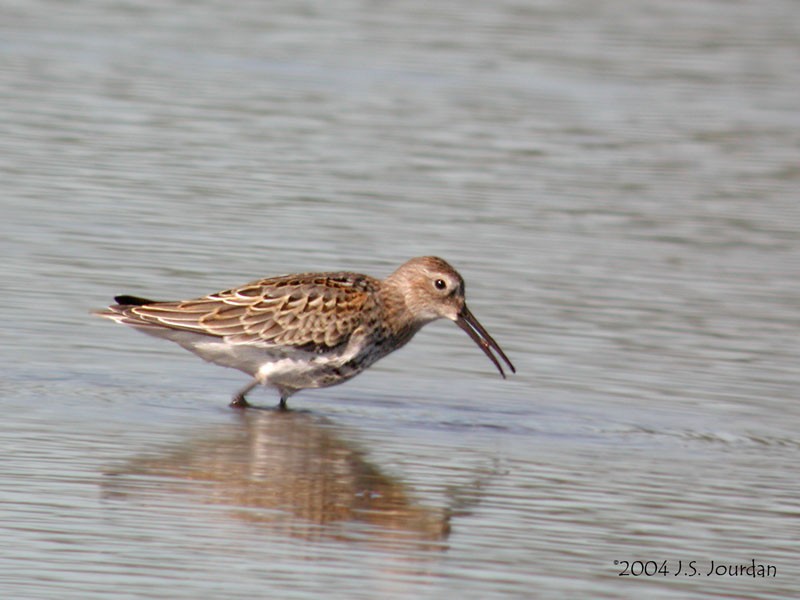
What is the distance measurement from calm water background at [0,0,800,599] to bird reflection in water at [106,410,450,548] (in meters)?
0.03

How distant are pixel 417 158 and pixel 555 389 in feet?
24.1

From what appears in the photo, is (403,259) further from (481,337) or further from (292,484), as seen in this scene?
(292,484)

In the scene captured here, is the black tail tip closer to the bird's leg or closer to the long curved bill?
the bird's leg

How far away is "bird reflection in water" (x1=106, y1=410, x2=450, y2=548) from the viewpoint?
10367 millimetres

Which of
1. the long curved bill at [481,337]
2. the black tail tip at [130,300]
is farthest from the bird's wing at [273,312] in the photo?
the long curved bill at [481,337]

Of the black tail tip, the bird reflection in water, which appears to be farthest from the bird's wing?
the bird reflection in water

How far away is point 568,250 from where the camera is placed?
58.2 ft

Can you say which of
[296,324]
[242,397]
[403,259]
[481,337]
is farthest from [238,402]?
[403,259]

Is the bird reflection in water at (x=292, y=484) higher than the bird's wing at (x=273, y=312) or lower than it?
lower

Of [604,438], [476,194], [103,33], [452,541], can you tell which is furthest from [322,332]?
[103,33]

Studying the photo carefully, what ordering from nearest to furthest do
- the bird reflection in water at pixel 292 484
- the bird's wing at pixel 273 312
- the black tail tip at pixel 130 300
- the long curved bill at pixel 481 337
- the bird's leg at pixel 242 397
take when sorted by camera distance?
the bird reflection in water at pixel 292 484 → the bird's leg at pixel 242 397 → the black tail tip at pixel 130 300 → the bird's wing at pixel 273 312 → the long curved bill at pixel 481 337

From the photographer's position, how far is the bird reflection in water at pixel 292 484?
10.4 m

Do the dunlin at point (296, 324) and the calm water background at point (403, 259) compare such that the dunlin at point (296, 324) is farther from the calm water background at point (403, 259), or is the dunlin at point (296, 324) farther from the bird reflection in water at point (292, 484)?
the bird reflection in water at point (292, 484)

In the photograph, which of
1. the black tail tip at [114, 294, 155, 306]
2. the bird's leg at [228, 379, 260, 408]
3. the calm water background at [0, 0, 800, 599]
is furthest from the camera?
the black tail tip at [114, 294, 155, 306]
